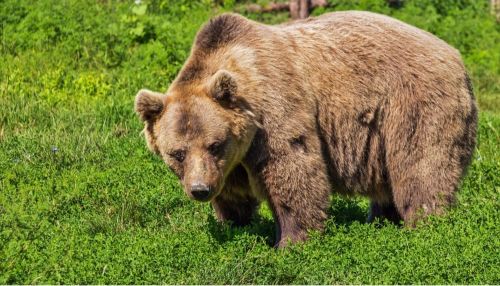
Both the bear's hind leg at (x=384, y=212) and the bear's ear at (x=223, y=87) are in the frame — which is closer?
the bear's ear at (x=223, y=87)

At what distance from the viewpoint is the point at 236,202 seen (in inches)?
286

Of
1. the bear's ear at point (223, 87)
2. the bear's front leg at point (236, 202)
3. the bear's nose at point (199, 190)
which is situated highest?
the bear's ear at point (223, 87)

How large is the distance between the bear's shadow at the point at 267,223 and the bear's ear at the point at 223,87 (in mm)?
1004

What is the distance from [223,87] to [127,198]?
5.44 feet

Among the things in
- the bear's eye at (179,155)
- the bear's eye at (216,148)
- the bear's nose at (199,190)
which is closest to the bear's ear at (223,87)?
the bear's eye at (216,148)

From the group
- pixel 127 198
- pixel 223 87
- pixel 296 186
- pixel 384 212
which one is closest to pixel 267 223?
pixel 296 186

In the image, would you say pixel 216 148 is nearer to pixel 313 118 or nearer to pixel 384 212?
pixel 313 118

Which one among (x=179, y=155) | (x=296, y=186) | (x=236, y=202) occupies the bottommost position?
(x=236, y=202)

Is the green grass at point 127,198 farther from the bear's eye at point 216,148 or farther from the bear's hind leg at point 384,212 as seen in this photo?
the bear's eye at point 216,148

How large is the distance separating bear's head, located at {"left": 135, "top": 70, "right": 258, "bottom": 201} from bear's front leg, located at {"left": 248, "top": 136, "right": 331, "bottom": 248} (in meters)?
0.26

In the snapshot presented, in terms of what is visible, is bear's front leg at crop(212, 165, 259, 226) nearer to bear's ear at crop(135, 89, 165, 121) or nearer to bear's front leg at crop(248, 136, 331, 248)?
bear's front leg at crop(248, 136, 331, 248)

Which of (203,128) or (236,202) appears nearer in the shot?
(203,128)

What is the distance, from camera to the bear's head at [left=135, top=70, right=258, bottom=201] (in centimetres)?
647

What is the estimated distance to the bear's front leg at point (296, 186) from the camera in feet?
22.1
